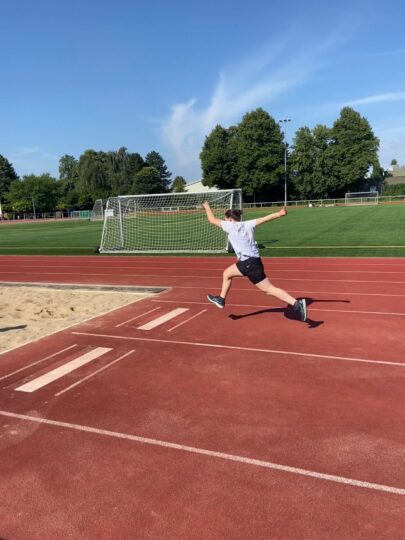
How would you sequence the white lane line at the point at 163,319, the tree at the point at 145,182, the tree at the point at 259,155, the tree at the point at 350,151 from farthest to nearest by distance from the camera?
the tree at the point at 145,182, the tree at the point at 259,155, the tree at the point at 350,151, the white lane line at the point at 163,319

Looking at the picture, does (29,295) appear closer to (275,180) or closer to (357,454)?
(357,454)

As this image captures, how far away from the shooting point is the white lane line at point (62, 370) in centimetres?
524

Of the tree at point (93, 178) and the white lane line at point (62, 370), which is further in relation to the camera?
the tree at point (93, 178)

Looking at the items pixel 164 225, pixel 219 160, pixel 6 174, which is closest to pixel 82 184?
pixel 6 174

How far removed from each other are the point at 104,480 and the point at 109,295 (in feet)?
23.3

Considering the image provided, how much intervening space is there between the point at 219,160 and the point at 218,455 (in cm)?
7756

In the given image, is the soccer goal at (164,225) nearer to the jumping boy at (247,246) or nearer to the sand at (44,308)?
the sand at (44,308)

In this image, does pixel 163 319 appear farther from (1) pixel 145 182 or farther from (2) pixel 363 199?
(1) pixel 145 182

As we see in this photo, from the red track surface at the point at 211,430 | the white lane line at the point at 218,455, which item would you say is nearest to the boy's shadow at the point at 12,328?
the red track surface at the point at 211,430

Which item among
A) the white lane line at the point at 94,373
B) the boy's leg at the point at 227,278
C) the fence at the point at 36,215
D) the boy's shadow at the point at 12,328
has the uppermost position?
the fence at the point at 36,215

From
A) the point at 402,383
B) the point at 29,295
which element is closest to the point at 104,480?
the point at 402,383

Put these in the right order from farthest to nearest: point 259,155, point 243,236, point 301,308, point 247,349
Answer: point 259,155 < point 301,308 < point 243,236 < point 247,349

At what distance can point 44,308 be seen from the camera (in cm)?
909

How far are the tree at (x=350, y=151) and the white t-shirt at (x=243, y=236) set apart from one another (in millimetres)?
71638
